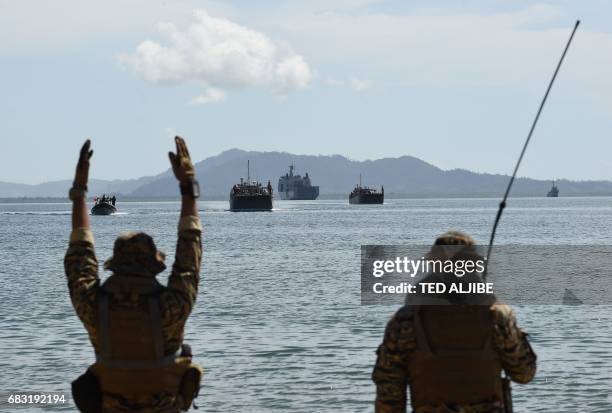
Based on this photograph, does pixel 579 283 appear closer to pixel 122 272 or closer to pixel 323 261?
pixel 323 261

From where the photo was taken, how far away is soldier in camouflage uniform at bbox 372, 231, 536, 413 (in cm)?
498

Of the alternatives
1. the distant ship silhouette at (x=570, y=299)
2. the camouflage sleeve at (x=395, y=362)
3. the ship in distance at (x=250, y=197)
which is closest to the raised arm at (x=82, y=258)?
the camouflage sleeve at (x=395, y=362)

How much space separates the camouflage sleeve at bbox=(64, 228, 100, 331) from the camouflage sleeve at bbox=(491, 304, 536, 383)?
6.60ft

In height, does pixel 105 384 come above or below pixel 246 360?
above

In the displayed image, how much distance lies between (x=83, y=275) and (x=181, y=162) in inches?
30.6

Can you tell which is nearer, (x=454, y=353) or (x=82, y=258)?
(x=454, y=353)

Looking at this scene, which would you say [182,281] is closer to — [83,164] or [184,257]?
[184,257]

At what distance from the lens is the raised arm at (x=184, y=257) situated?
528 centimetres

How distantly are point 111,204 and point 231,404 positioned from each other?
465 ft

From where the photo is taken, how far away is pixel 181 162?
5383 mm

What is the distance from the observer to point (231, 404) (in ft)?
50.9

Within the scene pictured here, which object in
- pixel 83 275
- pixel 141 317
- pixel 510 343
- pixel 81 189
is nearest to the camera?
pixel 510 343

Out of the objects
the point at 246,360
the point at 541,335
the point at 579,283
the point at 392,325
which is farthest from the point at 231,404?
the point at 579,283

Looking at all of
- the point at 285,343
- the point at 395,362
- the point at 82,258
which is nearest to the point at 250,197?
the point at 285,343
